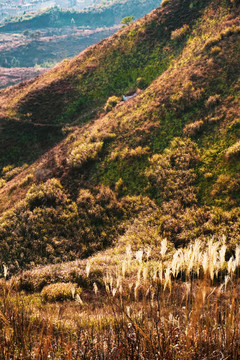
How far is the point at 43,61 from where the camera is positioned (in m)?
164

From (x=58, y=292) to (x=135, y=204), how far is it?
637 cm

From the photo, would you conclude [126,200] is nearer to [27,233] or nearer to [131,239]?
[131,239]

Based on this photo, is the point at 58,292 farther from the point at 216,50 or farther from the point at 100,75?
the point at 100,75

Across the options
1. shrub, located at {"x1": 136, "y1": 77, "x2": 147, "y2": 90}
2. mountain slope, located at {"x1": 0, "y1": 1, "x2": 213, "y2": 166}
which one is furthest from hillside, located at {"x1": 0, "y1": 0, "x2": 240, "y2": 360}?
mountain slope, located at {"x1": 0, "y1": 1, "x2": 213, "y2": 166}

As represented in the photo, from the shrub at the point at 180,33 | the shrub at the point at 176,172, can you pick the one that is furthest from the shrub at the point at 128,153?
the shrub at the point at 180,33

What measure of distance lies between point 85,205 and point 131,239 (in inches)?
172

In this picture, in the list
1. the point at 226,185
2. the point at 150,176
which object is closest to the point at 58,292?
the point at 150,176

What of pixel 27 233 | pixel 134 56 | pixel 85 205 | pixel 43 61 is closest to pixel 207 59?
pixel 134 56

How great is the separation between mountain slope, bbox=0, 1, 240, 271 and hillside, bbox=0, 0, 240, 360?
0.08 meters

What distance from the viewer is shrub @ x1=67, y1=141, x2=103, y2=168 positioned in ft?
55.6

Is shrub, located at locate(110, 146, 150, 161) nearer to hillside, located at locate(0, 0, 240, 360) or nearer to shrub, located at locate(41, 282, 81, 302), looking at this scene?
hillside, located at locate(0, 0, 240, 360)

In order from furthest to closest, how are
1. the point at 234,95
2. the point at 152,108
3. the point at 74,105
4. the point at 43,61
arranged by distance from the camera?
the point at 43,61 → the point at 74,105 → the point at 152,108 → the point at 234,95

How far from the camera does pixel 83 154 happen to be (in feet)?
57.0

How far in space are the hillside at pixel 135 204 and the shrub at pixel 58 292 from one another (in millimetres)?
50
